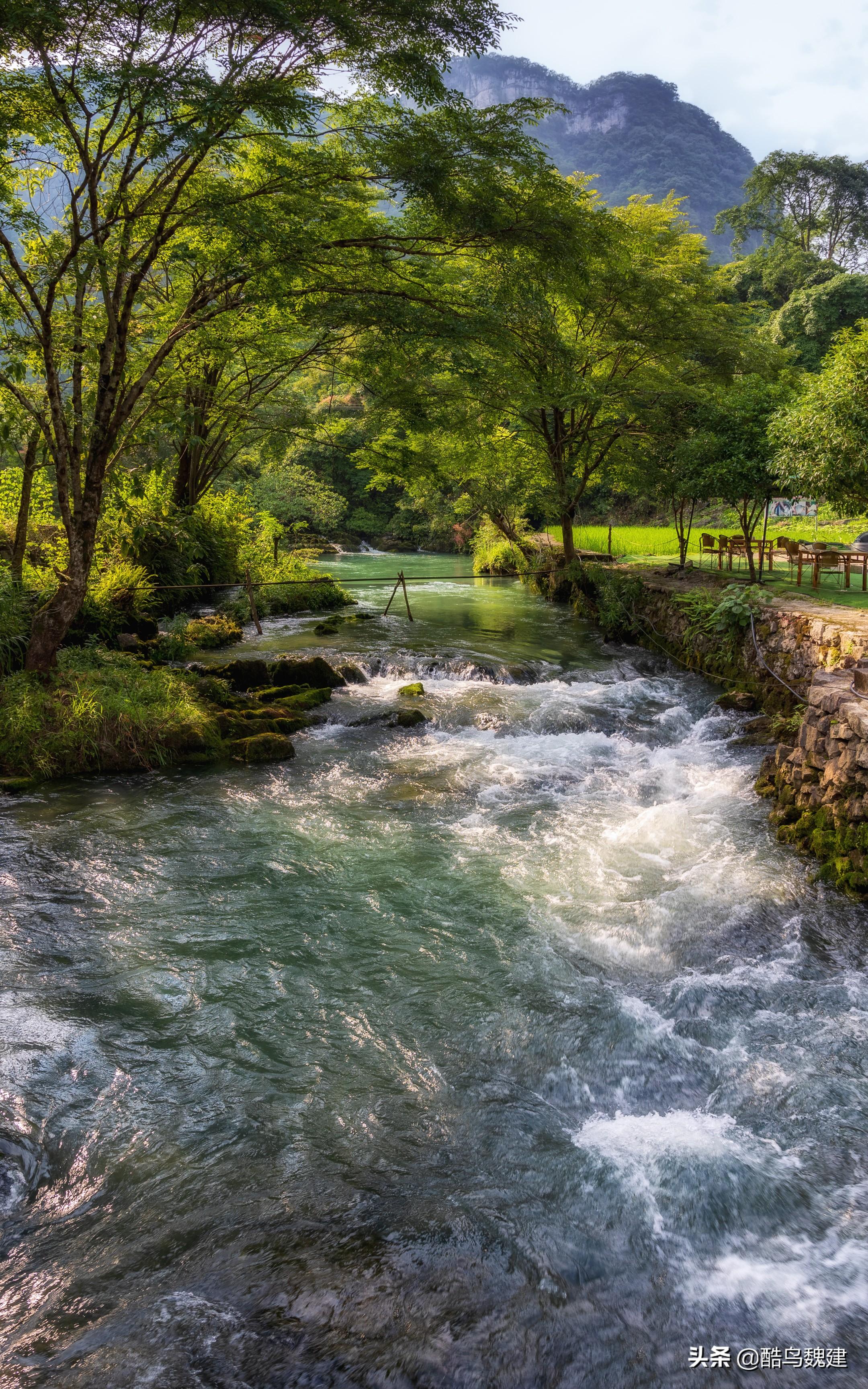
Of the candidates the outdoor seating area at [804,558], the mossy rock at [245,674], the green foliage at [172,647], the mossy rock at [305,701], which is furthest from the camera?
the outdoor seating area at [804,558]

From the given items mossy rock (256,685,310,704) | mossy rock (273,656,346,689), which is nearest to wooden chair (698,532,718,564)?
mossy rock (273,656,346,689)

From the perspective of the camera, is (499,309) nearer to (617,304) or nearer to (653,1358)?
(617,304)

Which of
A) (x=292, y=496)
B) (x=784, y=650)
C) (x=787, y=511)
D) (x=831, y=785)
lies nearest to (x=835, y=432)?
(x=784, y=650)

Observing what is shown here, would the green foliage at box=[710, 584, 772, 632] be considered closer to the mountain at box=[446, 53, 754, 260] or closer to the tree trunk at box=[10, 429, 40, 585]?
the tree trunk at box=[10, 429, 40, 585]

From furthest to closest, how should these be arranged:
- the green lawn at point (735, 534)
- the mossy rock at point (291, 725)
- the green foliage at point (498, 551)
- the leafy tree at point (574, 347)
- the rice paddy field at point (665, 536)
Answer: the green foliage at point (498, 551)
the rice paddy field at point (665, 536)
the green lawn at point (735, 534)
the leafy tree at point (574, 347)
the mossy rock at point (291, 725)

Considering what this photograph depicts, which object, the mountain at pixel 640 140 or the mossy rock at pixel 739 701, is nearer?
the mossy rock at pixel 739 701

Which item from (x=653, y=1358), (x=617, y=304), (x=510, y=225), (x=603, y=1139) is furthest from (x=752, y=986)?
(x=617, y=304)

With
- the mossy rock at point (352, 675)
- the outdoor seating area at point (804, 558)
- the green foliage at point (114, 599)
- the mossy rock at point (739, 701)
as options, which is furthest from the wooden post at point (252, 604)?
the outdoor seating area at point (804, 558)

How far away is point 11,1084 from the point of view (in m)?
3.84

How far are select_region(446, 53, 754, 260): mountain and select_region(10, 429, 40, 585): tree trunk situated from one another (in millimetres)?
152652

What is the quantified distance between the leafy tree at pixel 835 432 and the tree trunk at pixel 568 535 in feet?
29.7

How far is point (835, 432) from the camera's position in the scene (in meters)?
8.66

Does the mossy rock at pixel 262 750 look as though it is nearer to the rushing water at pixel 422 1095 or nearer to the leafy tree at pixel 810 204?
the rushing water at pixel 422 1095

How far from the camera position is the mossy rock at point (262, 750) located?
9062mm
